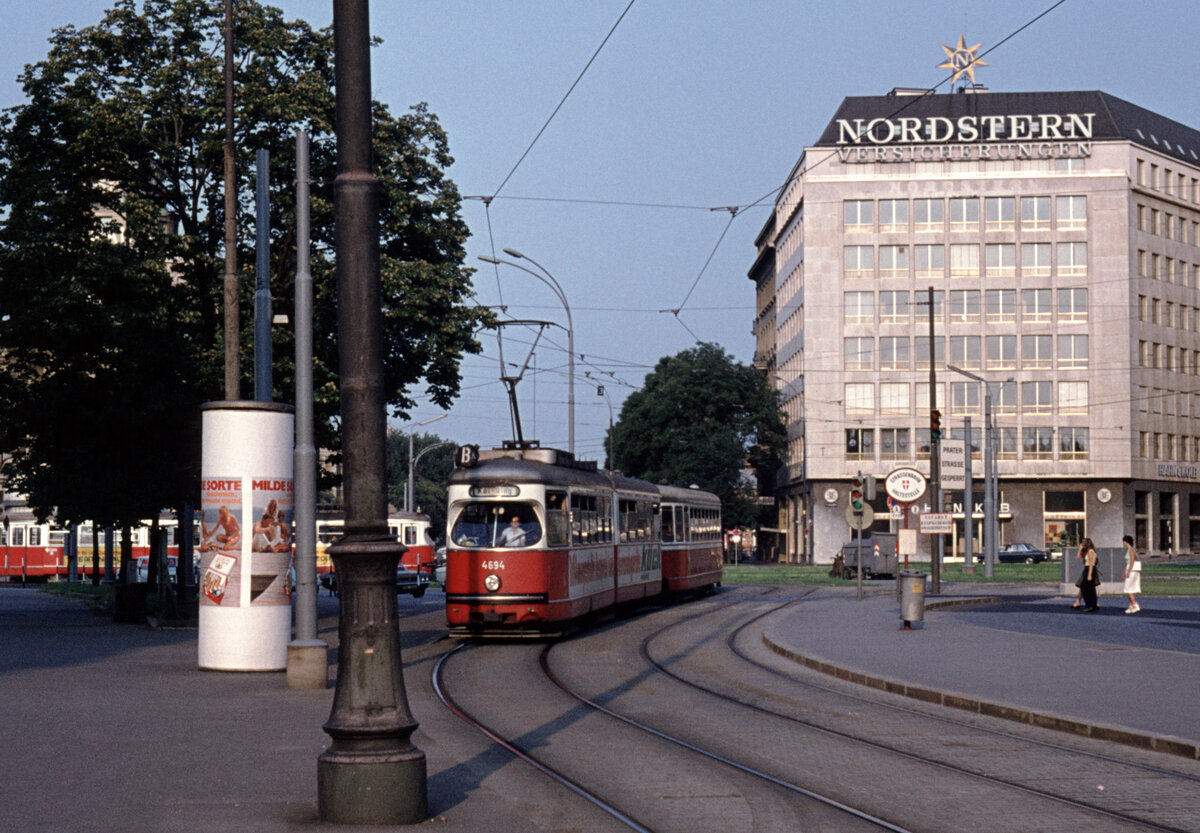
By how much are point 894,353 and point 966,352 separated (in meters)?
3.91

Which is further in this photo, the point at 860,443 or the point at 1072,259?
the point at 860,443

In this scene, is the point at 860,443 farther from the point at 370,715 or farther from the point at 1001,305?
the point at 370,715

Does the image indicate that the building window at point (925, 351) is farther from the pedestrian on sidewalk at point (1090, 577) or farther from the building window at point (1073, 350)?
the pedestrian on sidewalk at point (1090, 577)

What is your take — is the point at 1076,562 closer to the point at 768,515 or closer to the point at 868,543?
the point at 868,543

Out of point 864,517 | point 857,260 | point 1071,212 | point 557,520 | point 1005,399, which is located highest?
point 1071,212

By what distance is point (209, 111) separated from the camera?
3194 centimetres

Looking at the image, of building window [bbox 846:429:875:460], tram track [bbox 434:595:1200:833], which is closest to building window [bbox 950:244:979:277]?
building window [bbox 846:429:875:460]

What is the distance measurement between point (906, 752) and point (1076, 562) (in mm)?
28781

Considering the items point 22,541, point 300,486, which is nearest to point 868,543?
point 22,541

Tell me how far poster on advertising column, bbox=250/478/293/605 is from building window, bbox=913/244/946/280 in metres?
71.2

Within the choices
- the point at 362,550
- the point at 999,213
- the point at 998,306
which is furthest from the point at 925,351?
the point at 362,550

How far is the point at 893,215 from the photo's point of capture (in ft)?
287

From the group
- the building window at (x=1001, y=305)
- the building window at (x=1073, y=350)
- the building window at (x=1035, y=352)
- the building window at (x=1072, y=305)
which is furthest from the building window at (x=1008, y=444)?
the building window at (x=1072, y=305)

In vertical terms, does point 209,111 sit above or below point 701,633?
above
